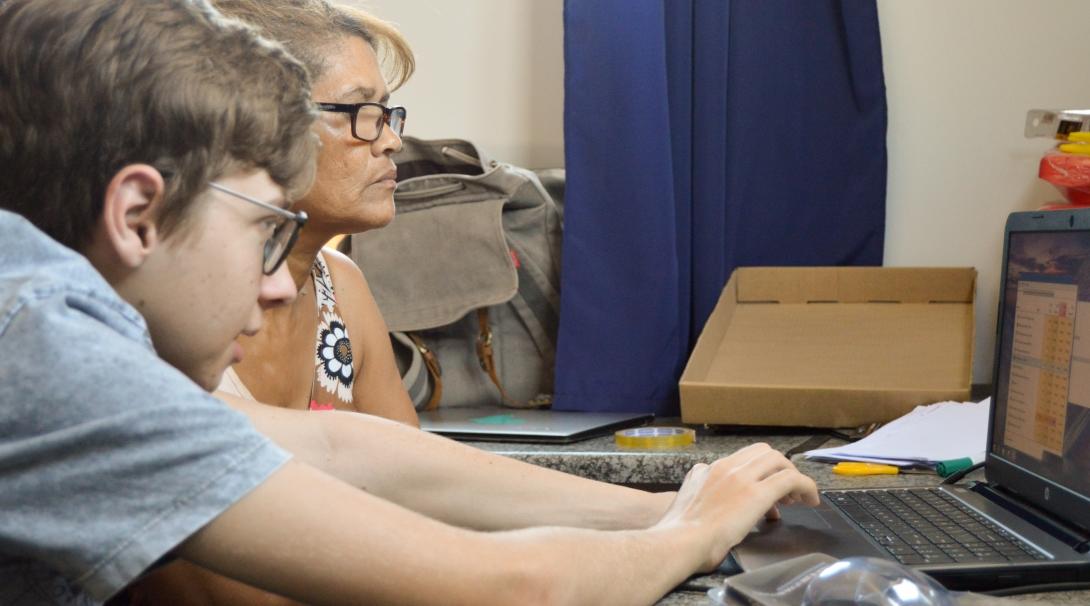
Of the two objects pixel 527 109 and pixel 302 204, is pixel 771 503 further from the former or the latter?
pixel 527 109

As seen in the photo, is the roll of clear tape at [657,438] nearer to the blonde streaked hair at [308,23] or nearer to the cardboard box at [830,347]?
the cardboard box at [830,347]

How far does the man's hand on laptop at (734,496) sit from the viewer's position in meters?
1.03

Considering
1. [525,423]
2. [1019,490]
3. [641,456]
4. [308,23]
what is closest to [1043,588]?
[1019,490]

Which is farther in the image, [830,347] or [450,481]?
[830,347]

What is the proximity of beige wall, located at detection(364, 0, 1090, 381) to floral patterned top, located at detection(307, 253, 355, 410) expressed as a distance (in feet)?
2.04

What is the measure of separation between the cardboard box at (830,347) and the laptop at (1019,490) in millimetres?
433

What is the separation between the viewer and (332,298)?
188cm

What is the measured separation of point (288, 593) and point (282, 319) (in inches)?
41.6

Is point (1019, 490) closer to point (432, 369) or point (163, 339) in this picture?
point (163, 339)

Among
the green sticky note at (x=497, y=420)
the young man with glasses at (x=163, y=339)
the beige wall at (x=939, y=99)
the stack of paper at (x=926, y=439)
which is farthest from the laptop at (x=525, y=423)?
the young man with glasses at (x=163, y=339)

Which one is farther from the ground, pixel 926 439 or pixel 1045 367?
pixel 1045 367

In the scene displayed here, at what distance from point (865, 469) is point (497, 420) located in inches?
27.3

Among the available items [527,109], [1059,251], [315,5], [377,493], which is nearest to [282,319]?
[315,5]

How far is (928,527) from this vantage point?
108 centimetres
